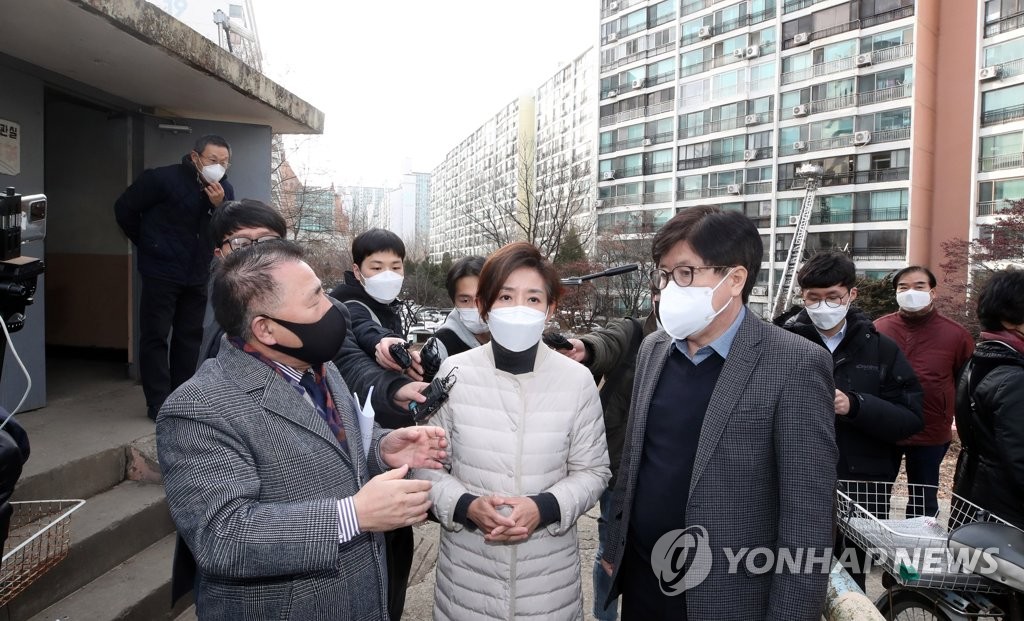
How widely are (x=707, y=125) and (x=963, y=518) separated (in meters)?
43.5

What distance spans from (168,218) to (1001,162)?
36.0 m

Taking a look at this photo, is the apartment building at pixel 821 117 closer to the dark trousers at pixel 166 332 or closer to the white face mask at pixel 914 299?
the white face mask at pixel 914 299

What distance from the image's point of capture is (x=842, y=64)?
112 ft

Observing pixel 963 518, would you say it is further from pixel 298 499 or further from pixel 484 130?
pixel 484 130


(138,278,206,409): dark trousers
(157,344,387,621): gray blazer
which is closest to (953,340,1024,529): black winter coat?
(157,344,387,621): gray blazer

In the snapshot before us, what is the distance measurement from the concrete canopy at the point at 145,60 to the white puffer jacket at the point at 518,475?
3.10 metres

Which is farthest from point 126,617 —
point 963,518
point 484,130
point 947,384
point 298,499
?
point 484,130

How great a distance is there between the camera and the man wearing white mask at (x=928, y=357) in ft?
14.3

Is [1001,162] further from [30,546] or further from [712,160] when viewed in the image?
[30,546]

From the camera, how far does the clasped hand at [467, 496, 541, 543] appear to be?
196 centimetres

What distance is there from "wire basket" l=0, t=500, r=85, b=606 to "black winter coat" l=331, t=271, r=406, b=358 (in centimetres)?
131

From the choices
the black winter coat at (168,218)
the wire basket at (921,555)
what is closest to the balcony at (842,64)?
the wire basket at (921,555)

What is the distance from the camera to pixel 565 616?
7.08ft

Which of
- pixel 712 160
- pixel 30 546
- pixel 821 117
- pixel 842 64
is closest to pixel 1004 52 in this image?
pixel 842 64
